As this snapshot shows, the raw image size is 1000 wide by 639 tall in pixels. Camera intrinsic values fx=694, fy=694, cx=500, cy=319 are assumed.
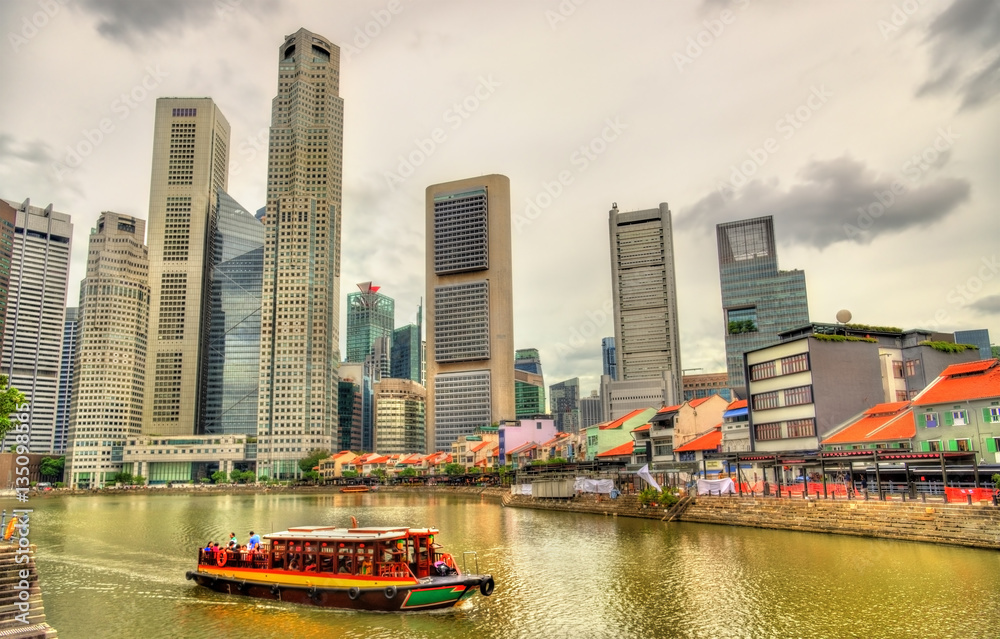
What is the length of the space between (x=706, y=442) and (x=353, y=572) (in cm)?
6527

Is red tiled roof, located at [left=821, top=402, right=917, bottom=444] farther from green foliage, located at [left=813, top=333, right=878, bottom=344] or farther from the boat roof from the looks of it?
the boat roof

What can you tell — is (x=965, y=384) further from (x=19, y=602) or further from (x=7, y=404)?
(x=7, y=404)

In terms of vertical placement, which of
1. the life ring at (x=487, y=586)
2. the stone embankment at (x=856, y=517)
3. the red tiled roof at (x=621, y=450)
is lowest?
the life ring at (x=487, y=586)

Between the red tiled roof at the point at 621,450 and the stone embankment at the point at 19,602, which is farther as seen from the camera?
the red tiled roof at the point at 621,450

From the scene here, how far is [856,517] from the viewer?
50.8 m

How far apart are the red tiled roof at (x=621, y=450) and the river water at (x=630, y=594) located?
52.4 m

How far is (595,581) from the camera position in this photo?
3972cm

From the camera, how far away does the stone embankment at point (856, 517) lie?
4312 centimetres

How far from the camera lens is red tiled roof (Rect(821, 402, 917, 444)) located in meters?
62.8

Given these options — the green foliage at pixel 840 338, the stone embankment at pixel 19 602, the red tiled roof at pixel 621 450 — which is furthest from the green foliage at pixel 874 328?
the stone embankment at pixel 19 602

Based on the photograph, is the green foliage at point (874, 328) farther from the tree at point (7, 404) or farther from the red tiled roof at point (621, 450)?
the tree at point (7, 404)

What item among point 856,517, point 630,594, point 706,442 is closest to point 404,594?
point 630,594

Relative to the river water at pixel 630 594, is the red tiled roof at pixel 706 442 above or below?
above

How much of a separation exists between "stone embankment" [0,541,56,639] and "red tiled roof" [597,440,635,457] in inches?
3586
